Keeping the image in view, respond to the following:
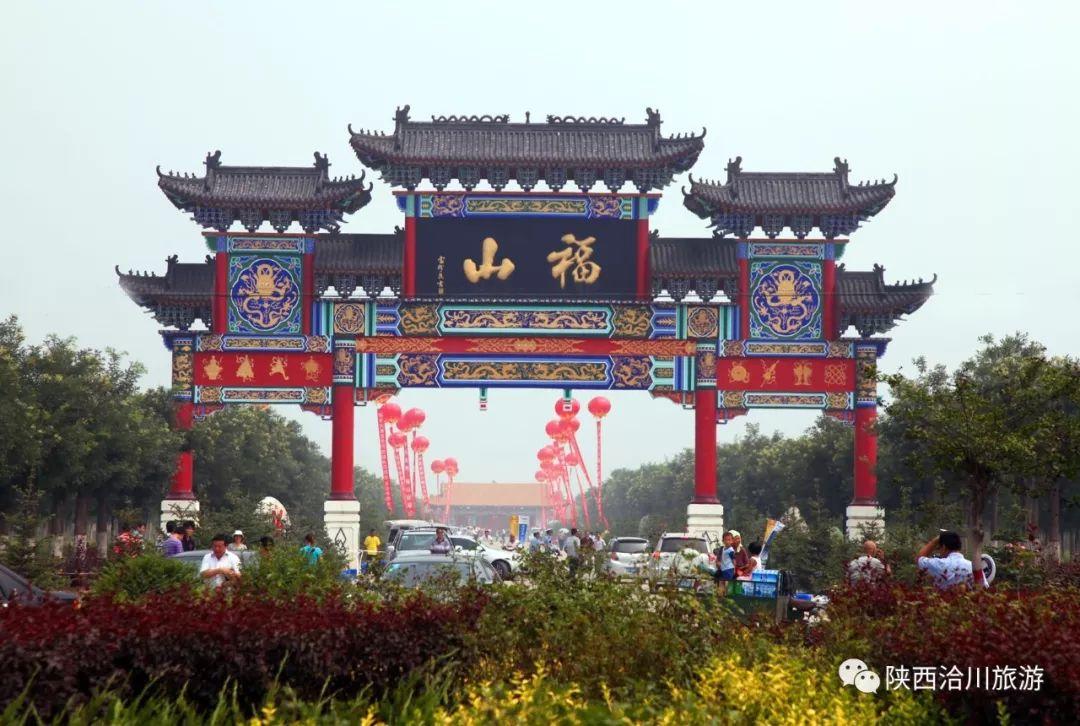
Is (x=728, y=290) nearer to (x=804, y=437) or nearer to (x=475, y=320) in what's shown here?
(x=475, y=320)

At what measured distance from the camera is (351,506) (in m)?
35.7

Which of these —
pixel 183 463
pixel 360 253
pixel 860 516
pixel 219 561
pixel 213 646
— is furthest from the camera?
pixel 360 253

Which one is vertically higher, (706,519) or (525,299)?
(525,299)

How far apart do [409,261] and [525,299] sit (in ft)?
9.09

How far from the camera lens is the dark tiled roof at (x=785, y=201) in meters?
36.1

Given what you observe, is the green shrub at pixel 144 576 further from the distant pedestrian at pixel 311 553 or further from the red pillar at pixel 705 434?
the red pillar at pixel 705 434

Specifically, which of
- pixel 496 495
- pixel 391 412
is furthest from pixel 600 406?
pixel 496 495

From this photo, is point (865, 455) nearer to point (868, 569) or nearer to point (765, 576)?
point (765, 576)

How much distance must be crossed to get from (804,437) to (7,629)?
47498mm

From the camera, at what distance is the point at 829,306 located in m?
35.9

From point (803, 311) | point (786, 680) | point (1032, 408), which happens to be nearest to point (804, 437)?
point (803, 311)

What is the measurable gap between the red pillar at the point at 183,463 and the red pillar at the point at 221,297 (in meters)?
1.92

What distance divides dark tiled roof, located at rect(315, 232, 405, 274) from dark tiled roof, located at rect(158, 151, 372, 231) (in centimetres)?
54

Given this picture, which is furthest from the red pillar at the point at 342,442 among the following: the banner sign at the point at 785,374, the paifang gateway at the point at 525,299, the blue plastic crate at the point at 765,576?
the blue plastic crate at the point at 765,576
